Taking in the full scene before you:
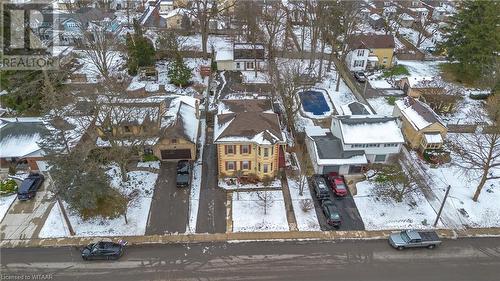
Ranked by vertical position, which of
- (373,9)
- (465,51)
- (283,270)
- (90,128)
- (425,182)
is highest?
(373,9)

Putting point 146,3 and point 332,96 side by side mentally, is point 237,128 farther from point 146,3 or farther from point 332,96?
point 146,3

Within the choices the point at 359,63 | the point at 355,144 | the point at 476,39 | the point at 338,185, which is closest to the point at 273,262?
the point at 338,185

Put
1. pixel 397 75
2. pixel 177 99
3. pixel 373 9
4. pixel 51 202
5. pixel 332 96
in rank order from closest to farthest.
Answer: pixel 51 202 < pixel 177 99 < pixel 332 96 < pixel 397 75 < pixel 373 9

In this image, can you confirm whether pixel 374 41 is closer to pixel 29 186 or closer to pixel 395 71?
pixel 395 71

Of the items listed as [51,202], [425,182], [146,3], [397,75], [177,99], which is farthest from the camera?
[146,3]

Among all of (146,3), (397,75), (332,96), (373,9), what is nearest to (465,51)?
(397,75)

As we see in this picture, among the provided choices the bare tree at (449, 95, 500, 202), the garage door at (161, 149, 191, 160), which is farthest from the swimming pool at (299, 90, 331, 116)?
the garage door at (161, 149, 191, 160)
